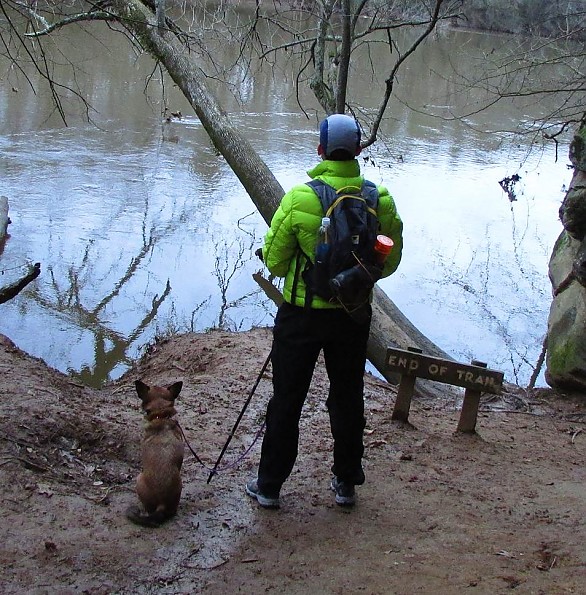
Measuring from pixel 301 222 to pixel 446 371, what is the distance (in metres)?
2.03

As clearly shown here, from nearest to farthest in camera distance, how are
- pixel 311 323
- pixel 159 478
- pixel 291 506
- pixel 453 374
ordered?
pixel 311 323
pixel 159 478
pixel 291 506
pixel 453 374

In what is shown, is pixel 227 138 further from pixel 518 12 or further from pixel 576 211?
pixel 518 12

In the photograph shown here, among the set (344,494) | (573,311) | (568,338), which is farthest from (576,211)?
(344,494)

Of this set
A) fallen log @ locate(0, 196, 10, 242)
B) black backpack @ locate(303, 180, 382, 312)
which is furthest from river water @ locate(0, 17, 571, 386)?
black backpack @ locate(303, 180, 382, 312)

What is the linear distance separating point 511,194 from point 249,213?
5.58 metres

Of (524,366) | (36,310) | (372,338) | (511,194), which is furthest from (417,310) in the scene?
(511,194)

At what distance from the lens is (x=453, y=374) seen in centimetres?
527

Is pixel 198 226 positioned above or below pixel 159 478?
below

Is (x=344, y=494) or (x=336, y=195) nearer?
(x=336, y=195)

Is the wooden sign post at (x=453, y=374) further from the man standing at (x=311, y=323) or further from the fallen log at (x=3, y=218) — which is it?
the fallen log at (x=3, y=218)

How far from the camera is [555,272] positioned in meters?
9.46

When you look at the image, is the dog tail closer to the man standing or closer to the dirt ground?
the dirt ground

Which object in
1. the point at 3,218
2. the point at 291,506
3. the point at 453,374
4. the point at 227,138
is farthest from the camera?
the point at 3,218

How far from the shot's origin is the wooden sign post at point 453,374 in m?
5.24
